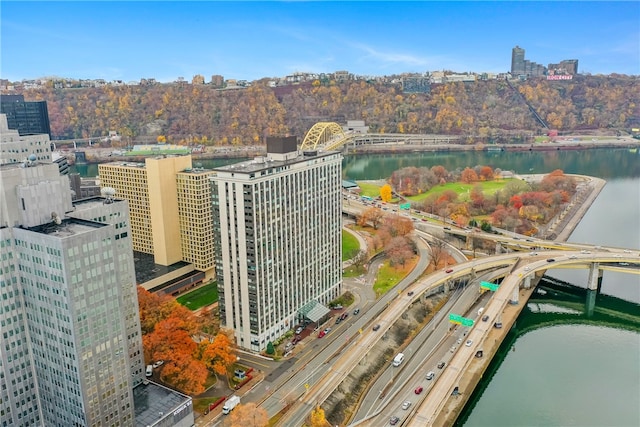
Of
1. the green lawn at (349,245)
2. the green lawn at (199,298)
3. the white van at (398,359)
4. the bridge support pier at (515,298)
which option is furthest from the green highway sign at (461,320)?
the green lawn at (199,298)

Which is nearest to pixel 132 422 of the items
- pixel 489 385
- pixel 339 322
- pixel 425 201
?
pixel 339 322

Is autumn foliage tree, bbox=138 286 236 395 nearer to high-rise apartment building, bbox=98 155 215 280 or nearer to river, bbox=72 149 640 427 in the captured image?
high-rise apartment building, bbox=98 155 215 280

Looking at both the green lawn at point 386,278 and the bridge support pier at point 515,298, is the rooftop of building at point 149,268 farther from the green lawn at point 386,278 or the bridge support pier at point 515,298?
the bridge support pier at point 515,298

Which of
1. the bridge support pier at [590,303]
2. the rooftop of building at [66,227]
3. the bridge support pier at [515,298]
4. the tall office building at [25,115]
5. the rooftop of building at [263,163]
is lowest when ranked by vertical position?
the bridge support pier at [590,303]

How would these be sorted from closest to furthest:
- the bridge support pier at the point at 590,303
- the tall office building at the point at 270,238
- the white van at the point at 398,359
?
the tall office building at the point at 270,238, the white van at the point at 398,359, the bridge support pier at the point at 590,303

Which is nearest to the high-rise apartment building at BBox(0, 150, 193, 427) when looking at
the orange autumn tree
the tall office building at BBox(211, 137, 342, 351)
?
the orange autumn tree
